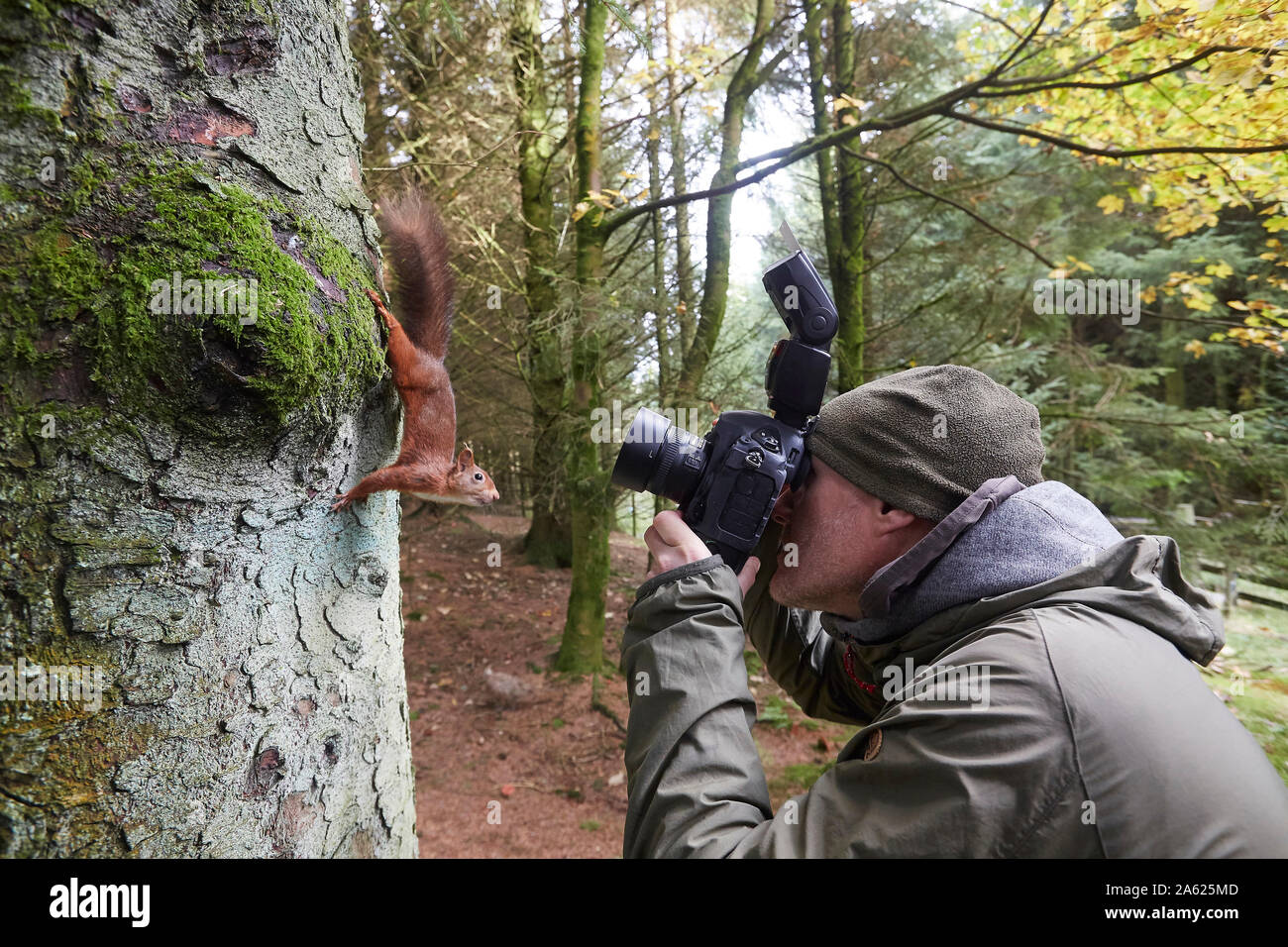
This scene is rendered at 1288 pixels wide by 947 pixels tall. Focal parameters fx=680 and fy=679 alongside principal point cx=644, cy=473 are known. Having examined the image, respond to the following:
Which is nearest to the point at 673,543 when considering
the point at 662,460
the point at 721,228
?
the point at 662,460

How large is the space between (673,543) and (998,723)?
64cm

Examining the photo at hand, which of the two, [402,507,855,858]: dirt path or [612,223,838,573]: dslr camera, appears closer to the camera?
[612,223,838,573]: dslr camera

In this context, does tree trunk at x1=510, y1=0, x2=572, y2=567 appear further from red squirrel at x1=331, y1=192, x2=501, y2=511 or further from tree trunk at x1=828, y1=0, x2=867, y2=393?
red squirrel at x1=331, y1=192, x2=501, y2=511

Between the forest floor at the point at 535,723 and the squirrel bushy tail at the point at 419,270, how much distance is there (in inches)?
127

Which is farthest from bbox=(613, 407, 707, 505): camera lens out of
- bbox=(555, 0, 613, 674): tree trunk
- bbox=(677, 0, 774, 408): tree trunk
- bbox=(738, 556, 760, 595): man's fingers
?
bbox=(677, 0, 774, 408): tree trunk

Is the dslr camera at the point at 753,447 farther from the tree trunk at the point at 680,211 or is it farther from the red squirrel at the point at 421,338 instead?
the tree trunk at the point at 680,211

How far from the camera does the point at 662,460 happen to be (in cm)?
145

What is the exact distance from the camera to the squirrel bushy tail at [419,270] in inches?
55.0

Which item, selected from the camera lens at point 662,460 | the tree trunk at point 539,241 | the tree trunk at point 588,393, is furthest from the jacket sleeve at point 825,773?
the tree trunk at point 539,241

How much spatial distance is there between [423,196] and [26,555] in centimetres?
101

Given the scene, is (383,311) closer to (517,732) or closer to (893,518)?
(893,518)

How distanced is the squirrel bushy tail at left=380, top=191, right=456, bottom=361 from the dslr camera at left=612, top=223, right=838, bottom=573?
0.47 metres

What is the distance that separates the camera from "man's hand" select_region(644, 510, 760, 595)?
1.32 m
